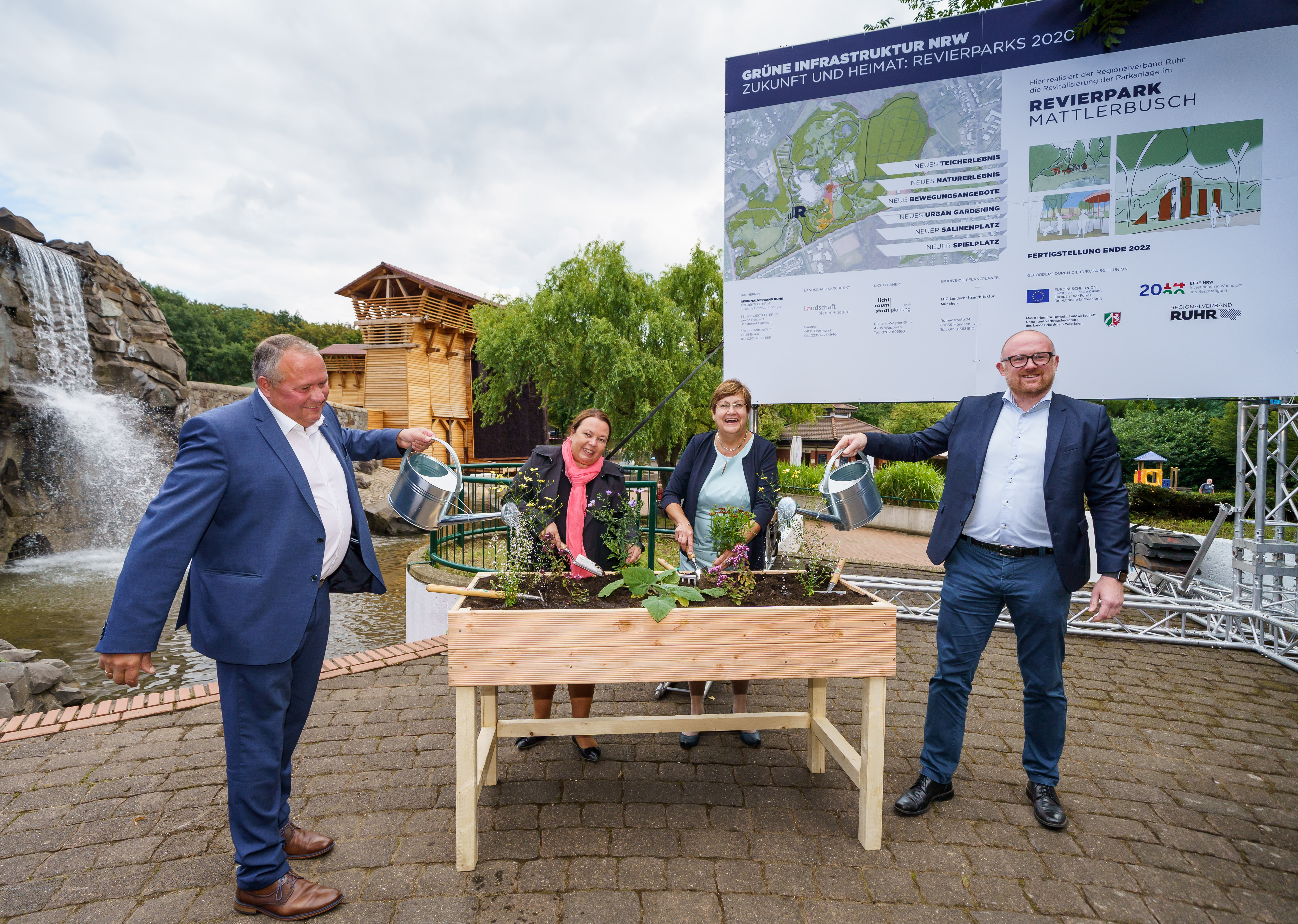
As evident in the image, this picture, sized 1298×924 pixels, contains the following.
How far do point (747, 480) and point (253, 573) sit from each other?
7.05 ft

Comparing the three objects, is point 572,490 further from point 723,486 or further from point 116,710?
point 116,710

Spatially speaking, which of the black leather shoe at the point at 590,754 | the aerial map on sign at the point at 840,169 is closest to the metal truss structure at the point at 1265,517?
the aerial map on sign at the point at 840,169

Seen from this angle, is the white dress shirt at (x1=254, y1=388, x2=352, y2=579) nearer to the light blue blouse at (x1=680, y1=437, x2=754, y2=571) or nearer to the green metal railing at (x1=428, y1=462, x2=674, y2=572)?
the light blue blouse at (x1=680, y1=437, x2=754, y2=571)

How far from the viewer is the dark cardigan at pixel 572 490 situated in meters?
3.18

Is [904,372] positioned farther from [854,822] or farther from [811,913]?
[811,913]

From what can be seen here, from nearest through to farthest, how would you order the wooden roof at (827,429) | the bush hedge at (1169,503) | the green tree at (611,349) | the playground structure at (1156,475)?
the green tree at (611,349), the bush hedge at (1169,503), the playground structure at (1156,475), the wooden roof at (827,429)

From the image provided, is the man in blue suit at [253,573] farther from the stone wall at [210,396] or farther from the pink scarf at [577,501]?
the stone wall at [210,396]

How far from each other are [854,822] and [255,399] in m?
2.66

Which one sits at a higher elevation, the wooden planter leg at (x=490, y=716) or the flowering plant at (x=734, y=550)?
the flowering plant at (x=734, y=550)

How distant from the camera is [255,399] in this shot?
207cm

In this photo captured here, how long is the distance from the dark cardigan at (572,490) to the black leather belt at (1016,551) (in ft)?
5.33

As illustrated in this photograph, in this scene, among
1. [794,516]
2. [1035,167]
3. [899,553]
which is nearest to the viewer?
[794,516]

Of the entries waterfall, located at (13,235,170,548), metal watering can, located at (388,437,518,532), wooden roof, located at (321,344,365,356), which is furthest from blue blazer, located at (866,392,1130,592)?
wooden roof, located at (321,344,365,356)

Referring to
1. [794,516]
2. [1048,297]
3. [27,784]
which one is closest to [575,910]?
[794,516]
